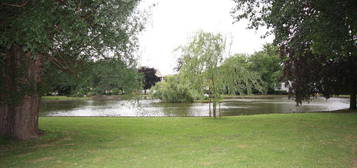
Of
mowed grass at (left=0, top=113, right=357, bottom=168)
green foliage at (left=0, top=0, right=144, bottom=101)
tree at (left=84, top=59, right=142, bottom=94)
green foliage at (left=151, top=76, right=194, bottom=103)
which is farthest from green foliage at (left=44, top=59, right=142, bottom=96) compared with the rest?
green foliage at (left=151, top=76, right=194, bottom=103)

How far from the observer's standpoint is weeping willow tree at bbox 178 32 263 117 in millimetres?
18781

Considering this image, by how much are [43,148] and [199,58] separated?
11.1 meters

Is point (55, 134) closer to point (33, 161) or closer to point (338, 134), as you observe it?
point (33, 161)

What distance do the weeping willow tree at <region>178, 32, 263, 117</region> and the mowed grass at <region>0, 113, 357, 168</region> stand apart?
5.78 metres

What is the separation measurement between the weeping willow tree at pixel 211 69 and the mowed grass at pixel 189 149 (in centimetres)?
578

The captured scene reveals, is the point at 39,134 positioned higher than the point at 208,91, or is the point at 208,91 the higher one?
the point at 208,91

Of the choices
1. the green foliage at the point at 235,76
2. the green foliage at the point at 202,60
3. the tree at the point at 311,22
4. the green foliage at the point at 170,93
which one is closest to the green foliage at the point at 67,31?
the tree at the point at 311,22

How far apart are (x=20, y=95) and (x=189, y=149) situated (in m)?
6.39

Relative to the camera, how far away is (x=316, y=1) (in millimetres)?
9867

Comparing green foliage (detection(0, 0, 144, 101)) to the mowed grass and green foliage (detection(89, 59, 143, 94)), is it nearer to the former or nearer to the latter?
green foliage (detection(89, 59, 143, 94))

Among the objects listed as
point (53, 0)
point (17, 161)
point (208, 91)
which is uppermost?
point (53, 0)

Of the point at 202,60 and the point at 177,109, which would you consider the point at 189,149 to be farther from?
the point at 177,109

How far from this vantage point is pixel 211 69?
1880cm

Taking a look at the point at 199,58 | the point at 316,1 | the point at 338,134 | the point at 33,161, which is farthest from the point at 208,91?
the point at 33,161
